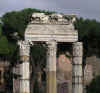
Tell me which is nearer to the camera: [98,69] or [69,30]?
[69,30]

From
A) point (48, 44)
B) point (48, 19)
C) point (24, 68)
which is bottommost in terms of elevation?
point (24, 68)

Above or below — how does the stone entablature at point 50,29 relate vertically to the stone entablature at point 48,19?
below

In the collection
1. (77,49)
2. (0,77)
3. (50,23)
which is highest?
(50,23)

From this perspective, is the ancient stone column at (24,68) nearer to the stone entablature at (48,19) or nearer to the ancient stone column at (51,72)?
the ancient stone column at (51,72)

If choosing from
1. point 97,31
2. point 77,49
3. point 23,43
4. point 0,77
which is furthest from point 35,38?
point 0,77

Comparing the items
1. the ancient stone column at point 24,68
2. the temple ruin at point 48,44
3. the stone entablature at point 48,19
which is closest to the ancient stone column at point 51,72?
the temple ruin at point 48,44

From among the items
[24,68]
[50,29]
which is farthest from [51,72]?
[50,29]

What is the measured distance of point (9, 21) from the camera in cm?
4872

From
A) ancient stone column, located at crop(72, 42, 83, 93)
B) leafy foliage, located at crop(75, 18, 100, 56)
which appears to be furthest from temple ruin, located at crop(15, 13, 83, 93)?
leafy foliage, located at crop(75, 18, 100, 56)

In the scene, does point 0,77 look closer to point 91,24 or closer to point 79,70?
point 91,24

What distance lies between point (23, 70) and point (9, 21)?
88.0 ft

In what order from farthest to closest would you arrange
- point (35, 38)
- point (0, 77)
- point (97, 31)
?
point (0, 77)
point (97, 31)
point (35, 38)

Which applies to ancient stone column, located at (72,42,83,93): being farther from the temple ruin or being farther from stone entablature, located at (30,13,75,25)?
stone entablature, located at (30,13,75,25)

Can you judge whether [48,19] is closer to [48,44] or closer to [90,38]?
[48,44]
